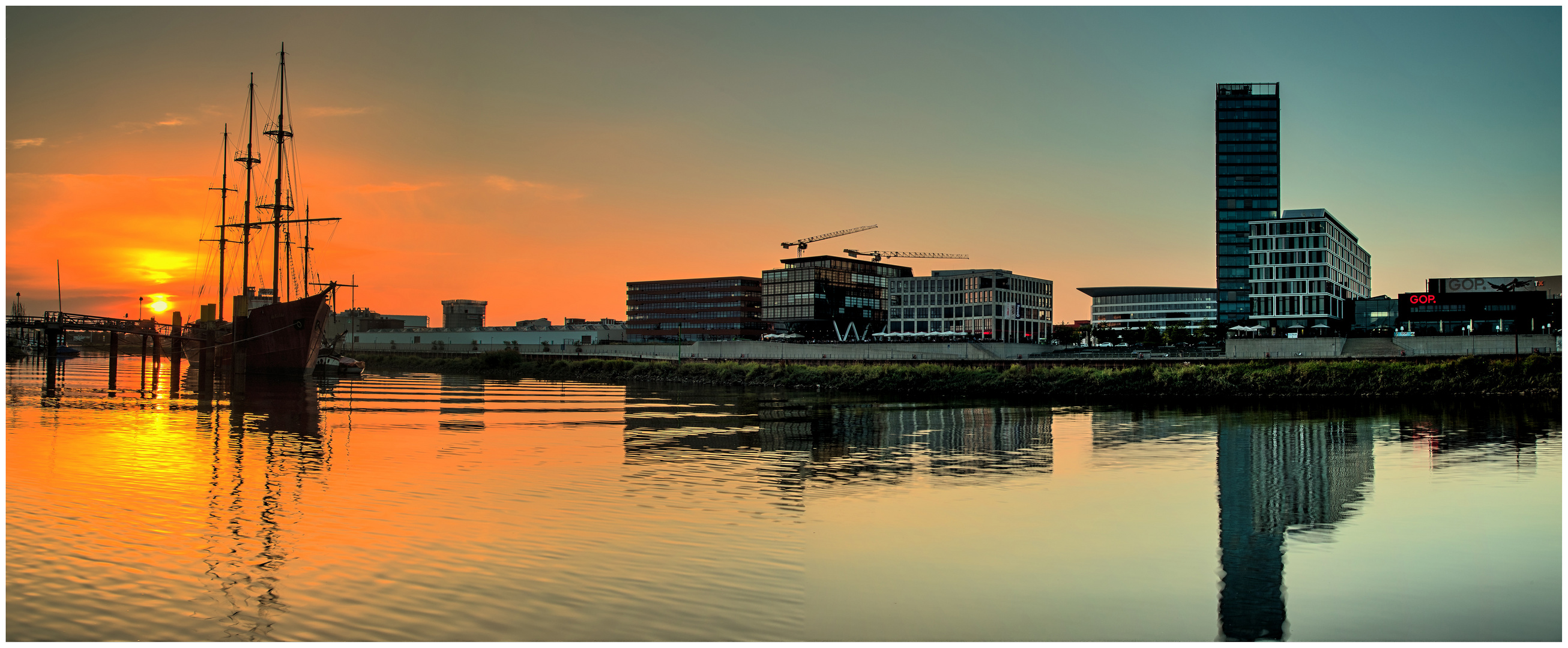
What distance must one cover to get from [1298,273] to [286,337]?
133m

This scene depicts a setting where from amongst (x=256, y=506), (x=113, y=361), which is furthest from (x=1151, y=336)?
(x=256, y=506)

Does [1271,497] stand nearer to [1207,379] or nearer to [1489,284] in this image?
[1207,379]

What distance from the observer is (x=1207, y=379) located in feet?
191

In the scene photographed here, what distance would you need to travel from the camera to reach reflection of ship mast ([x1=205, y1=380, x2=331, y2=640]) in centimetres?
1127

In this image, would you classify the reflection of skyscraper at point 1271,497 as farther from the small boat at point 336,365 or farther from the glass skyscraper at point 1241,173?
the glass skyscraper at point 1241,173

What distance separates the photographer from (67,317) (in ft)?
212

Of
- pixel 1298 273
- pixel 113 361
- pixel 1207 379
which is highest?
pixel 1298 273

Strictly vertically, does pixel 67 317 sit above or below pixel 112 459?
above

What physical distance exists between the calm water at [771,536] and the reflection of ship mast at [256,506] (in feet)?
0.31

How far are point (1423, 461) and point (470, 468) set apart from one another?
23.8m

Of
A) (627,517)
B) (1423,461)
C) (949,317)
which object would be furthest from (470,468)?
(949,317)

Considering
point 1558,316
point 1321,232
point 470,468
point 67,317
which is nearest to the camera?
point 470,468

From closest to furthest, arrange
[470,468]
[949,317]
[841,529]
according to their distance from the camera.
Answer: [841,529] → [470,468] → [949,317]

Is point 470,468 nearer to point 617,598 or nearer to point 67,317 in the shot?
point 617,598
